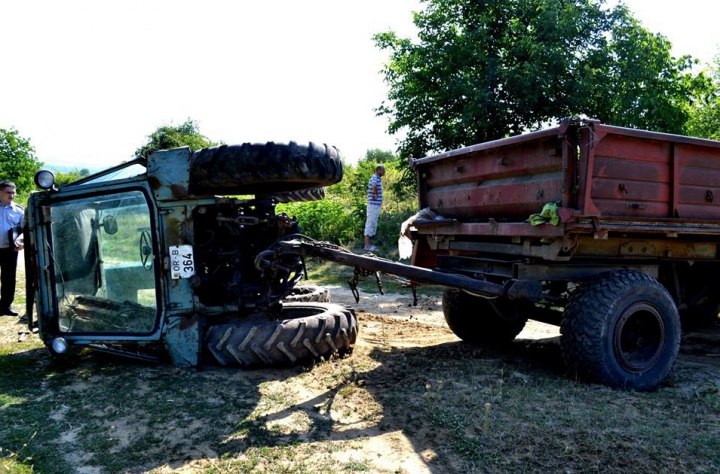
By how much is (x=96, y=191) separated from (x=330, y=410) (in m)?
2.71

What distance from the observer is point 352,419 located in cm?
365

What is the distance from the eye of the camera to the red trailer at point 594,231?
4113mm

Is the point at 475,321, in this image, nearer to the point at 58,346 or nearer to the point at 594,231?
the point at 594,231

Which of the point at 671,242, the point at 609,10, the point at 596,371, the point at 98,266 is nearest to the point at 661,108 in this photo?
the point at 609,10

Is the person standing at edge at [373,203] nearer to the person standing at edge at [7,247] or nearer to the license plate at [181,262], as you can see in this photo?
the person standing at edge at [7,247]

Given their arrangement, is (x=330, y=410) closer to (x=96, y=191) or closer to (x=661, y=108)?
(x=96, y=191)

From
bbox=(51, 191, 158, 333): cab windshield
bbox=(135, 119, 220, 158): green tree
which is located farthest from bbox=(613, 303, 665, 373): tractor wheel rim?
bbox=(135, 119, 220, 158): green tree

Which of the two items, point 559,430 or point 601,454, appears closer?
point 601,454

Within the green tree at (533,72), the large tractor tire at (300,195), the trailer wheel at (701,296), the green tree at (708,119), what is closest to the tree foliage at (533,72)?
the green tree at (533,72)

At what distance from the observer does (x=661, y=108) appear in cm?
1294

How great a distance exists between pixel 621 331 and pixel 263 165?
9.85ft

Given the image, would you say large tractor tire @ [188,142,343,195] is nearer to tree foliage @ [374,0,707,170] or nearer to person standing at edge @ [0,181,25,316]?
person standing at edge @ [0,181,25,316]

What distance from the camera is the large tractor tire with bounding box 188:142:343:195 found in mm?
4242

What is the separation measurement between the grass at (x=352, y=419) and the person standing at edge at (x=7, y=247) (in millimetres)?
2453
